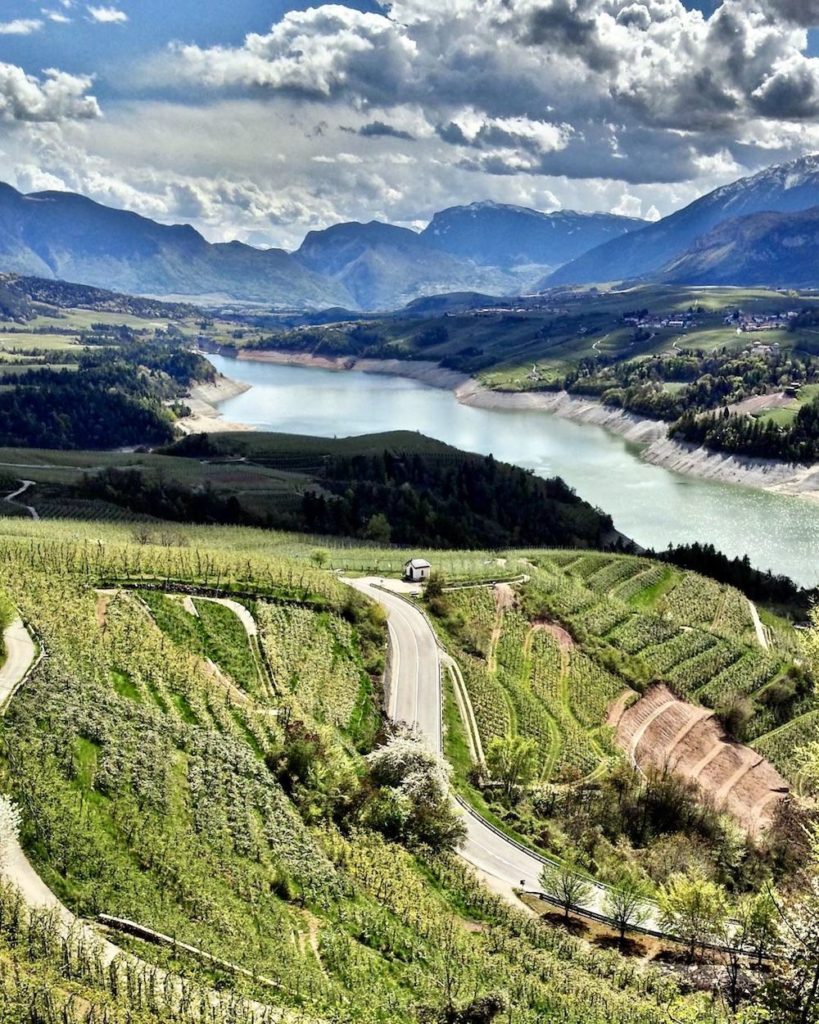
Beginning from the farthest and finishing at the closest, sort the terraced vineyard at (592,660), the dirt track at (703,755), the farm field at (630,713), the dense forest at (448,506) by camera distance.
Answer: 1. the dense forest at (448,506)
2. the terraced vineyard at (592,660)
3. the dirt track at (703,755)
4. the farm field at (630,713)

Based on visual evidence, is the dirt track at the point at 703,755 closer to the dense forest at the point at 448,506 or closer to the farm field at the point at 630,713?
the farm field at the point at 630,713

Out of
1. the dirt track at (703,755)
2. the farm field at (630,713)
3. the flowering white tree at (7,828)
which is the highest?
the flowering white tree at (7,828)

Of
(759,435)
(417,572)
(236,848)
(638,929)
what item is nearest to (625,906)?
(638,929)

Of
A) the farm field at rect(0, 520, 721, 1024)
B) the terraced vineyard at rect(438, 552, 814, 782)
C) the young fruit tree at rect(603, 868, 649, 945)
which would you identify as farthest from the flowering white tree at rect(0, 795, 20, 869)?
the terraced vineyard at rect(438, 552, 814, 782)

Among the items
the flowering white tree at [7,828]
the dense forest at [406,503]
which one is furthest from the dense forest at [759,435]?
the flowering white tree at [7,828]

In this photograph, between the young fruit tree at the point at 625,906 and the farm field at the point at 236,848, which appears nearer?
the farm field at the point at 236,848

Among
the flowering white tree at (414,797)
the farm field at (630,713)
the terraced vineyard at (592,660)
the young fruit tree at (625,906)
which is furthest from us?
the terraced vineyard at (592,660)

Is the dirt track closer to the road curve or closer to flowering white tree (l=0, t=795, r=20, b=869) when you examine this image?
the road curve

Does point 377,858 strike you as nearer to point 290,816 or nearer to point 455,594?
point 290,816
